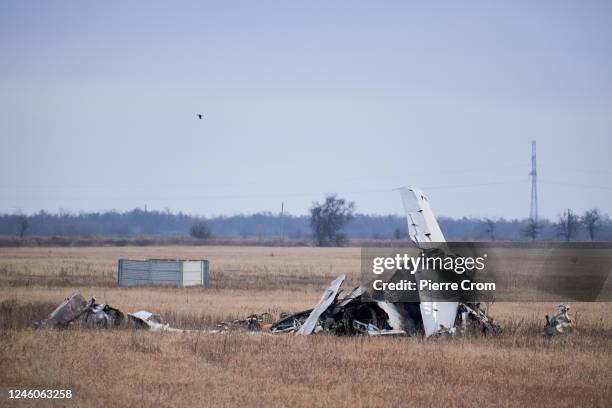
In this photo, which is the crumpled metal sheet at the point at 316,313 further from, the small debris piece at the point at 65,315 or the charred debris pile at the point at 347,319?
the small debris piece at the point at 65,315

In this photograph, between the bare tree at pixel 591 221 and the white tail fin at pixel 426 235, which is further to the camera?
the bare tree at pixel 591 221

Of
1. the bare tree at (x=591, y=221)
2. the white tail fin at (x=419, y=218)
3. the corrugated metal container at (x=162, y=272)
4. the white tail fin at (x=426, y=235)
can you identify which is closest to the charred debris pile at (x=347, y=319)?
the white tail fin at (x=426, y=235)

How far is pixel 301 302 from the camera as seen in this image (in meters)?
30.8

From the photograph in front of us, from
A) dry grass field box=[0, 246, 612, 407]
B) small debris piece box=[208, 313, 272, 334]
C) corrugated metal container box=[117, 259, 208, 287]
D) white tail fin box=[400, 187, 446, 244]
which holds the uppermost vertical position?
white tail fin box=[400, 187, 446, 244]

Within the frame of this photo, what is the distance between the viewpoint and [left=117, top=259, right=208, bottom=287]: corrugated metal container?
127 feet

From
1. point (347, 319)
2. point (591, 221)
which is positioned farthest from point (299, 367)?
point (591, 221)

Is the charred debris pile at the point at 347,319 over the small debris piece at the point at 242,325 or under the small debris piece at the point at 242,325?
over

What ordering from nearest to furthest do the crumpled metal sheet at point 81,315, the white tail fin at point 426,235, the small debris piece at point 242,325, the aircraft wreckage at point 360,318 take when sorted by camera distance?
the white tail fin at point 426,235 < the aircraft wreckage at point 360,318 < the crumpled metal sheet at point 81,315 < the small debris piece at point 242,325

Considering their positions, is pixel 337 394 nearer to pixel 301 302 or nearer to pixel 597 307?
pixel 301 302

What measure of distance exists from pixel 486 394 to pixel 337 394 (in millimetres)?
2458

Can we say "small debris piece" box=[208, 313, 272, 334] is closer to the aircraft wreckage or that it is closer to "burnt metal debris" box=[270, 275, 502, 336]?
the aircraft wreckage

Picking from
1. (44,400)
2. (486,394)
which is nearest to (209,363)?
(44,400)

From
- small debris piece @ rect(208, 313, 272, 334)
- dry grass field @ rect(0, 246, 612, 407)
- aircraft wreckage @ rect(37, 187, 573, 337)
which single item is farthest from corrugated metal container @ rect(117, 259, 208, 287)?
aircraft wreckage @ rect(37, 187, 573, 337)

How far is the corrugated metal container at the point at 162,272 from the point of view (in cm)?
3881
